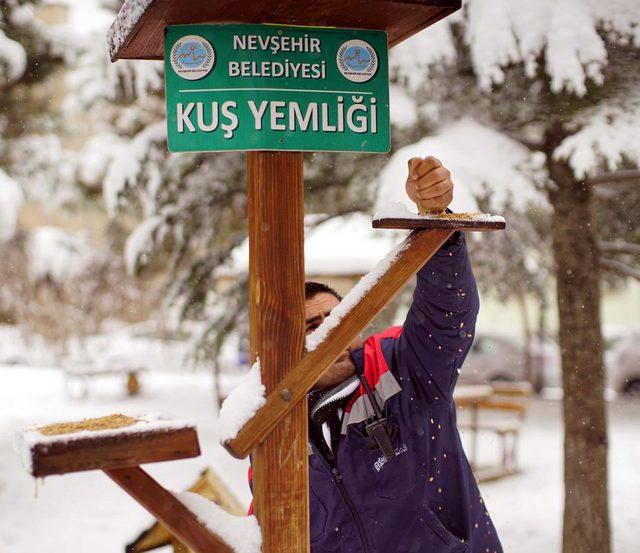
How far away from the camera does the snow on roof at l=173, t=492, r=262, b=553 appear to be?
1809 mm

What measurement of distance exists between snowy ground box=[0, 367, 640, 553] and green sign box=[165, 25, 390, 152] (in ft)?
10.1

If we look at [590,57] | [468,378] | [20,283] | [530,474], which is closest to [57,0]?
[590,57]

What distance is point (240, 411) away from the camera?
5.97 feet

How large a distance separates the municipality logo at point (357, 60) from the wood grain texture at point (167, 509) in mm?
1115

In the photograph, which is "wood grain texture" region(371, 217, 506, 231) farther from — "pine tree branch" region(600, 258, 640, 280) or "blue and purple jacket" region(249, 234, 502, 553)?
"pine tree branch" region(600, 258, 640, 280)

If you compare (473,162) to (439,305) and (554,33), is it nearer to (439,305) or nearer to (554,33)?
(554,33)

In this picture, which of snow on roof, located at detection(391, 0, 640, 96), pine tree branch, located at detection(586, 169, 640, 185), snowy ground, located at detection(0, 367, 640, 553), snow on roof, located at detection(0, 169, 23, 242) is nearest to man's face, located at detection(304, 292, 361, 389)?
snow on roof, located at detection(391, 0, 640, 96)

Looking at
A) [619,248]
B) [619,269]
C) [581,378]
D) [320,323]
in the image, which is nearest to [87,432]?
[320,323]

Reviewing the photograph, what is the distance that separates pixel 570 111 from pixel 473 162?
69cm

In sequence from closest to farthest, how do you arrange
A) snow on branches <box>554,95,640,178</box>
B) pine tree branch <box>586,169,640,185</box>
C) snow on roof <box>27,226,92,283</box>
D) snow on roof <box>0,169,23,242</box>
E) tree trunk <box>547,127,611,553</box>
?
1. snow on branches <box>554,95,640,178</box>
2. pine tree branch <box>586,169,640,185</box>
3. tree trunk <box>547,127,611,553</box>
4. snow on roof <box>0,169,23,242</box>
5. snow on roof <box>27,226,92,283</box>

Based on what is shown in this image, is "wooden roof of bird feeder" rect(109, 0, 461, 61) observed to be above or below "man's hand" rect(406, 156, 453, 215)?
above

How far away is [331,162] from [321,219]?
53cm

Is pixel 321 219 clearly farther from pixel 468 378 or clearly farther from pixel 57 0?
pixel 468 378

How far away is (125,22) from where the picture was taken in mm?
1958
